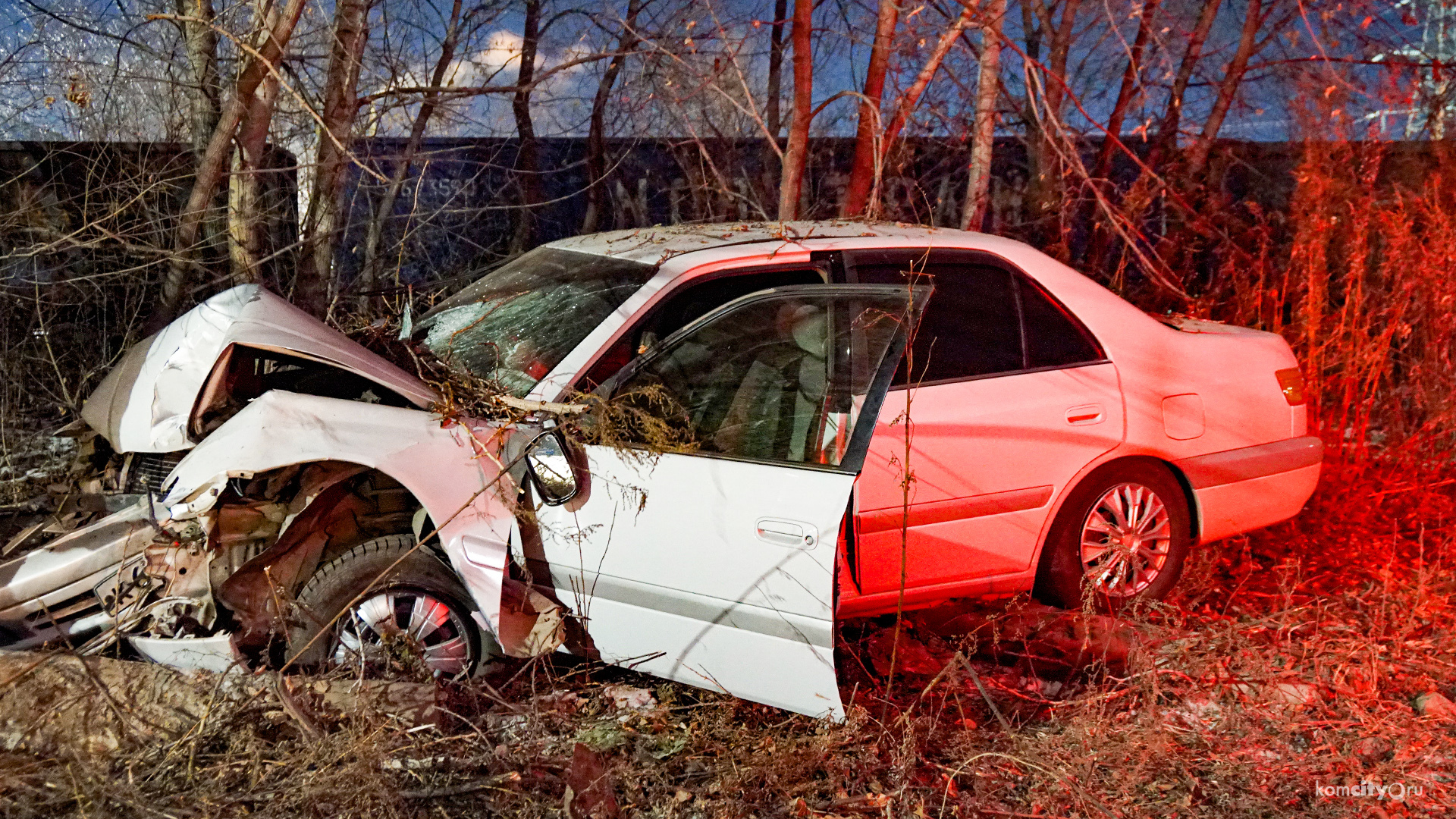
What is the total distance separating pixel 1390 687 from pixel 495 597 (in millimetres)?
3260

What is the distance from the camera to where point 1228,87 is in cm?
884

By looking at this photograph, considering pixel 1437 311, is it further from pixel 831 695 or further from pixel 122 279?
pixel 122 279

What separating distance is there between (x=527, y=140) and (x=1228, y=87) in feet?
21.9

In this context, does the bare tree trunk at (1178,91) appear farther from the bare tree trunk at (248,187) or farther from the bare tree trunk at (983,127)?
the bare tree trunk at (248,187)

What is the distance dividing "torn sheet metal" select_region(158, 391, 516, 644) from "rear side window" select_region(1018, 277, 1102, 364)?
209cm

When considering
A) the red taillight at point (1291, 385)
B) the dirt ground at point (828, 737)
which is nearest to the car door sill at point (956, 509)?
the dirt ground at point (828, 737)

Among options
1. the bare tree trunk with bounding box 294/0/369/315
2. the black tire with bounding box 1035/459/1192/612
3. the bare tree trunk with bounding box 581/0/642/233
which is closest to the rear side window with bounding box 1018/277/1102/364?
the black tire with bounding box 1035/459/1192/612

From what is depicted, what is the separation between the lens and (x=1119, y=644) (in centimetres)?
385

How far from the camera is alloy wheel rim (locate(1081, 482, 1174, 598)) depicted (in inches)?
157

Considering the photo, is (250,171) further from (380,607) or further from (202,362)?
(380,607)

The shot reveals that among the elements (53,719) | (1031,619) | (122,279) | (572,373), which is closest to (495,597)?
(572,373)

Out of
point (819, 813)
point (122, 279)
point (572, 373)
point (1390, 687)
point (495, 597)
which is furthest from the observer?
point (122, 279)

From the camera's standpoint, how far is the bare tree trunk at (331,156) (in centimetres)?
556

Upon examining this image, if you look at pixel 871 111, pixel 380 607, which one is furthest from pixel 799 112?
pixel 380 607
